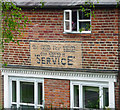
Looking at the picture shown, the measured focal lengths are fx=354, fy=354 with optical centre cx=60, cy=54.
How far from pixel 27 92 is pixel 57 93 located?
3.55 feet

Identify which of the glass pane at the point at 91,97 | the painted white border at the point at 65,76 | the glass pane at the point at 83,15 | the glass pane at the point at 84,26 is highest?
the glass pane at the point at 83,15

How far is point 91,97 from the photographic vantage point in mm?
11062

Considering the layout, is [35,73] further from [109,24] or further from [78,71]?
[109,24]

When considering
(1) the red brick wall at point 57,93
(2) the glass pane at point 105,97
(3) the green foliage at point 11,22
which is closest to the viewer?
(2) the glass pane at point 105,97

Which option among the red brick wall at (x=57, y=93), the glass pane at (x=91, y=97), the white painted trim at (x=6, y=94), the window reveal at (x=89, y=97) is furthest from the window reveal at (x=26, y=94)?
the glass pane at (x=91, y=97)

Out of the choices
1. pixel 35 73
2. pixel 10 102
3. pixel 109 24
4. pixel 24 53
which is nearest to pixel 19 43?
pixel 24 53

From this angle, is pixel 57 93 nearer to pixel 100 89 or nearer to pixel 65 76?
pixel 65 76

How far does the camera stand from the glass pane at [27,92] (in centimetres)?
1177

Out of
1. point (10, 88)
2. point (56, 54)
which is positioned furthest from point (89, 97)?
point (10, 88)

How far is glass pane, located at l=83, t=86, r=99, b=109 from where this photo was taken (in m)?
11.0

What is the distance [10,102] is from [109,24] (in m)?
4.31

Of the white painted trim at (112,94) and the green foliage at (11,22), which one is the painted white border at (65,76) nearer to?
the white painted trim at (112,94)

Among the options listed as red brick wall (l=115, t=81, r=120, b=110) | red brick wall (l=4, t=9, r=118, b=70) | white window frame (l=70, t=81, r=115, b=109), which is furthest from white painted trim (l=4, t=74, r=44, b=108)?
red brick wall (l=115, t=81, r=120, b=110)

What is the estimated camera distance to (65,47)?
11164 millimetres
